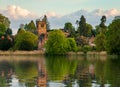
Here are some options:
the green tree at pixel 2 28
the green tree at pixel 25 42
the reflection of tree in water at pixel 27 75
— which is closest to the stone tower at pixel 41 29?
the green tree at pixel 25 42

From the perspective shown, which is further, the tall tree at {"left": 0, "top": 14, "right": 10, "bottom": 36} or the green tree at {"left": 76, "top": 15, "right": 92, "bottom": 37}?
the green tree at {"left": 76, "top": 15, "right": 92, "bottom": 37}

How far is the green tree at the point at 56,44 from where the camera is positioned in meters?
132

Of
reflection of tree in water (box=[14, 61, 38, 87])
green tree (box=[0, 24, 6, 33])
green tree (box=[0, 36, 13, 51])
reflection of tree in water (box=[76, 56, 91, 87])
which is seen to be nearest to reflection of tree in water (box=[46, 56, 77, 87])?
reflection of tree in water (box=[76, 56, 91, 87])

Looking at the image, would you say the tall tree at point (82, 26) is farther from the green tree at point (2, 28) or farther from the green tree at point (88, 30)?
the green tree at point (2, 28)

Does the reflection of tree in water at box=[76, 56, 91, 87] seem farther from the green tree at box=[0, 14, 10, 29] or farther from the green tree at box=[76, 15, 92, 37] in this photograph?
the green tree at box=[0, 14, 10, 29]

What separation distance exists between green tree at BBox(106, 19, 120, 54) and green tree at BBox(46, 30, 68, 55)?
103 feet

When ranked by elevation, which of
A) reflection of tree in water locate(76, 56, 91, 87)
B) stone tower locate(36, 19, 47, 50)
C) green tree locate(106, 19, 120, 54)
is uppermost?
stone tower locate(36, 19, 47, 50)

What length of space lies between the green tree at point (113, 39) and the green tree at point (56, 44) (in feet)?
103

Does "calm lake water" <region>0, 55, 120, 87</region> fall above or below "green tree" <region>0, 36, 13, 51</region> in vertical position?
below

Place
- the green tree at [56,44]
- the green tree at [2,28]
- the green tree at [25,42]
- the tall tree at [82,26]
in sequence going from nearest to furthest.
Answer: the green tree at [56,44]
the green tree at [25,42]
the green tree at [2,28]
the tall tree at [82,26]

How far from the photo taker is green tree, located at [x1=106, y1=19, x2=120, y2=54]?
9869 cm

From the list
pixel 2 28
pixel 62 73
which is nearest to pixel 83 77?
pixel 62 73

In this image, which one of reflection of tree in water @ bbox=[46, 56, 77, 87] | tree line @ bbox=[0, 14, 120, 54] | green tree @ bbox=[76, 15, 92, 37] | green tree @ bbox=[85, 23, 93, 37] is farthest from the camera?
green tree @ bbox=[85, 23, 93, 37]

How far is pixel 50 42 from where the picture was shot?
449ft
